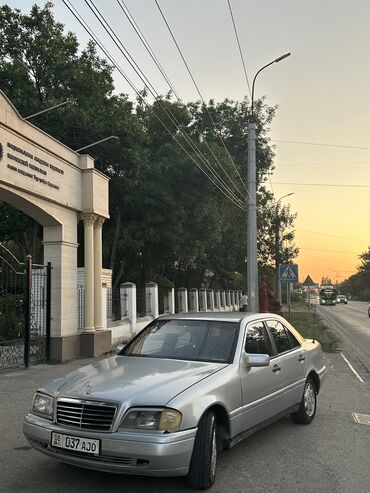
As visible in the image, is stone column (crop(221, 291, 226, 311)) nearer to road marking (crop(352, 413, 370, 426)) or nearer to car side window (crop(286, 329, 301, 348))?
road marking (crop(352, 413, 370, 426))

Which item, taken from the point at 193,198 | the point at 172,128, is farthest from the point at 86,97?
the point at 172,128

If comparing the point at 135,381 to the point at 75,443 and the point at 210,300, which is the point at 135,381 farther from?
the point at 210,300

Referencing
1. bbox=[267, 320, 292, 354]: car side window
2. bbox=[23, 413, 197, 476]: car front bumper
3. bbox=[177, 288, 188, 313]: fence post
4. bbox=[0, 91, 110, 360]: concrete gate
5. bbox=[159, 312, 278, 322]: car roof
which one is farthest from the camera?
bbox=[177, 288, 188, 313]: fence post

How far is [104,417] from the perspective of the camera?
416cm

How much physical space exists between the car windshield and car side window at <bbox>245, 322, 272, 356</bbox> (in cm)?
19

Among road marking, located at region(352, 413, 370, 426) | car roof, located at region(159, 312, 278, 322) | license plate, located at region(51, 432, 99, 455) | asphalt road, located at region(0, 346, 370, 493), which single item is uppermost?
car roof, located at region(159, 312, 278, 322)

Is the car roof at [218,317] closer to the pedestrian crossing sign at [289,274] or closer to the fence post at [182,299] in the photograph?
the pedestrian crossing sign at [289,274]

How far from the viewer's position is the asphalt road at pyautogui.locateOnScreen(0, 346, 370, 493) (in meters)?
4.46

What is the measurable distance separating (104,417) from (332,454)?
273 centimetres

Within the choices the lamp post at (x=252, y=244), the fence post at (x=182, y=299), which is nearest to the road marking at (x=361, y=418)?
the lamp post at (x=252, y=244)

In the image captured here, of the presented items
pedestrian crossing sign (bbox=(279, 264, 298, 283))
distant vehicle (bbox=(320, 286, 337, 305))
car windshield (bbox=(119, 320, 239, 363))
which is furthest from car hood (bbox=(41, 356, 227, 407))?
distant vehicle (bbox=(320, 286, 337, 305))

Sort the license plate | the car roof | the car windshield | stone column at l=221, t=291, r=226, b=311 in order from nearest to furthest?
the license plate
the car windshield
the car roof
stone column at l=221, t=291, r=226, b=311

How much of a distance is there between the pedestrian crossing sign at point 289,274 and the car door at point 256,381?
572 inches

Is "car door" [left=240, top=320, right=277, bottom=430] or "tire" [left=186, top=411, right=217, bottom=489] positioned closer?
"tire" [left=186, top=411, right=217, bottom=489]
